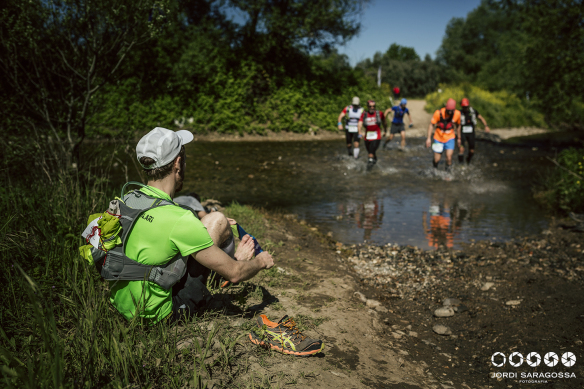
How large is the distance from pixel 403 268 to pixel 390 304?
3.62ft

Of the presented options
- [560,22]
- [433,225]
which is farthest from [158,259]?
[560,22]

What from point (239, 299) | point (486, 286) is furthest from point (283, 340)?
point (486, 286)

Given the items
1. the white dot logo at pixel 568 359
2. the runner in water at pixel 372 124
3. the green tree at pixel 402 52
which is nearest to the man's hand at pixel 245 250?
the white dot logo at pixel 568 359

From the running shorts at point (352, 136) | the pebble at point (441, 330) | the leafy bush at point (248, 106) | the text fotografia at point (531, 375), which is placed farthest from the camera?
the leafy bush at point (248, 106)

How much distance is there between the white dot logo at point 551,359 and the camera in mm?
3575

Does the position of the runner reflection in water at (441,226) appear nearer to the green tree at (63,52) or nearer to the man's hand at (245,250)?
the man's hand at (245,250)

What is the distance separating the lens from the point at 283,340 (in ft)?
10.1

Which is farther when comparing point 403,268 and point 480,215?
point 480,215

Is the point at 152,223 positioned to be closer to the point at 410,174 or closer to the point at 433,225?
the point at 433,225

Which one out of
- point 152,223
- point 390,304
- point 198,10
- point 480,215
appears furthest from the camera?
point 198,10

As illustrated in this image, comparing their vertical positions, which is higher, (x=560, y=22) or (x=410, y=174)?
(x=560, y=22)

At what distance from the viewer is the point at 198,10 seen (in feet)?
80.9

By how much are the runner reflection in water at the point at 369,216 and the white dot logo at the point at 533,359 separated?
3.56 m

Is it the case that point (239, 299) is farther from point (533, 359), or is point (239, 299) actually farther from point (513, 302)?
point (513, 302)
